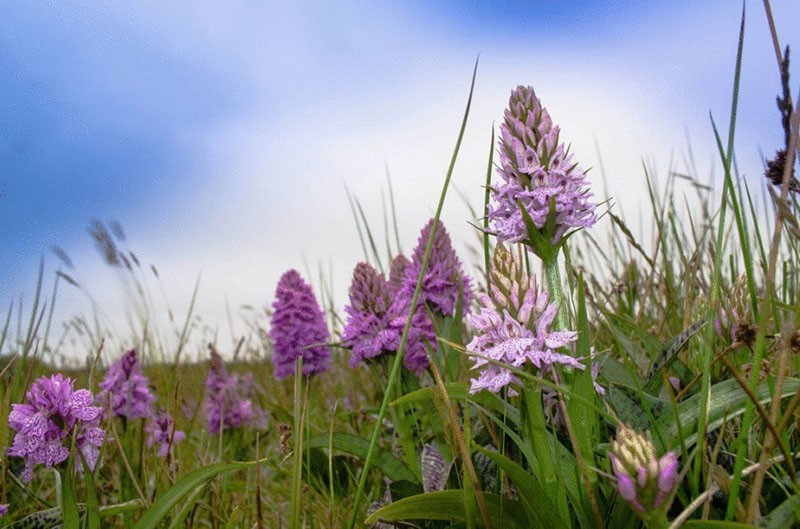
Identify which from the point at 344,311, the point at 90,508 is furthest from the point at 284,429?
the point at 344,311

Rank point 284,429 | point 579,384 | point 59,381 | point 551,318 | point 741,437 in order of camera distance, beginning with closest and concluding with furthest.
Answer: point 741,437, point 551,318, point 579,384, point 59,381, point 284,429

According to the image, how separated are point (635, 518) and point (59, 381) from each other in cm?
171

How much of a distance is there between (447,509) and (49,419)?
4.14ft

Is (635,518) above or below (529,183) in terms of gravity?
below

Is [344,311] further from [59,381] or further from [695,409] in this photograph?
[695,409]

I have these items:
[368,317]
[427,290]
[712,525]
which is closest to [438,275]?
[427,290]

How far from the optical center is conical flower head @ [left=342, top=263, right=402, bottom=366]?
319 cm

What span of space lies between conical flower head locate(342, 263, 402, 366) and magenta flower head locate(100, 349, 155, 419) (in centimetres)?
161

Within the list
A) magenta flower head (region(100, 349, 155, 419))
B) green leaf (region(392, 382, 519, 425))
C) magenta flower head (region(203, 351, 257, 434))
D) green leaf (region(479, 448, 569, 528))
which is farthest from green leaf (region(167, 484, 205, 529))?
magenta flower head (region(203, 351, 257, 434))

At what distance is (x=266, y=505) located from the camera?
11.6 feet

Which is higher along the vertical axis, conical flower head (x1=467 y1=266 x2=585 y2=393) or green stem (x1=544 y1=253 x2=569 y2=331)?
green stem (x1=544 y1=253 x2=569 y2=331)

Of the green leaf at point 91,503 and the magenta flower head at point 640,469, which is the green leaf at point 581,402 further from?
the green leaf at point 91,503

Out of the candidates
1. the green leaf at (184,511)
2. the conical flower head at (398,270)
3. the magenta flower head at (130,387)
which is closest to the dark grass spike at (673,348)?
the green leaf at (184,511)

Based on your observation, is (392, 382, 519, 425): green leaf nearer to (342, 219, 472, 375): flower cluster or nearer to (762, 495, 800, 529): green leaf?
(762, 495, 800, 529): green leaf
